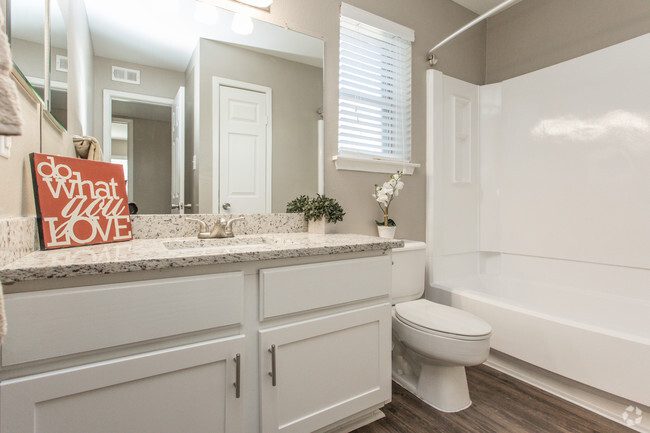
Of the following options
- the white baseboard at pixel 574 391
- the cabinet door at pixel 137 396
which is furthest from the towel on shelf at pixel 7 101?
the white baseboard at pixel 574 391

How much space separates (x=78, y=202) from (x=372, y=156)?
157cm

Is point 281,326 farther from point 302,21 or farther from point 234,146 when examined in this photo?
point 302,21

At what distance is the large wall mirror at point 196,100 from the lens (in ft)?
4.46

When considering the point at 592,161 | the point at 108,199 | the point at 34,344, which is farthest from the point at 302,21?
the point at 592,161

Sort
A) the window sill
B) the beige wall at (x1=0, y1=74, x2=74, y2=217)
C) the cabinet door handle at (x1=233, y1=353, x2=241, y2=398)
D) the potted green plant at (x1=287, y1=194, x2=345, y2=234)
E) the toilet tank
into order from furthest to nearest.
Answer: the window sill < the toilet tank < the potted green plant at (x1=287, y1=194, x2=345, y2=234) < the cabinet door handle at (x1=233, y1=353, x2=241, y2=398) < the beige wall at (x1=0, y1=74, x2=74, y2=217)

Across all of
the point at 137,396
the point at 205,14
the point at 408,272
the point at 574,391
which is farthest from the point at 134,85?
the point at 574,391

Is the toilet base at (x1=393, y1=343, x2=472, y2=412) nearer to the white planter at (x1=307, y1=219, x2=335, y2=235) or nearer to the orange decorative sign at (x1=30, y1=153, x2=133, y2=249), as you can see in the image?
the white planter at (x1=307, y1=219, x2=335, y2=235)

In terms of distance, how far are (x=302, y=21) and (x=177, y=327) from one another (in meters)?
1.71

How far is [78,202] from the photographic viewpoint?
113 centimetres

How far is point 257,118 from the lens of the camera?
170 centimetres

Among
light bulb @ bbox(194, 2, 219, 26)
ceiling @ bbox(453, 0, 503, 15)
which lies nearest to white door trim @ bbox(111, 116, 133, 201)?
light bulb @ bbox(194, 2, 219, 26)

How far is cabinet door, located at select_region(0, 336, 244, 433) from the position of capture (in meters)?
0.78

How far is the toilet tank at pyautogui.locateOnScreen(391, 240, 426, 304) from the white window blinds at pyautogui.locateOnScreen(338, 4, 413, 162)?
66 centimetres

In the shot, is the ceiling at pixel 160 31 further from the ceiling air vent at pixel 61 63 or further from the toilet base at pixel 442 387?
the toilet base at pixel 442 387
